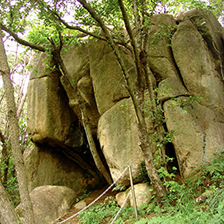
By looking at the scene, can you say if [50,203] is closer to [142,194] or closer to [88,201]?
[88,201]

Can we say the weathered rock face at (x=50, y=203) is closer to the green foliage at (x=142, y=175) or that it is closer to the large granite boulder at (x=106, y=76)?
the green foliage at (x=142, y=175)

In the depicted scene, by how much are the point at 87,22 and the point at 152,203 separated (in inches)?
193

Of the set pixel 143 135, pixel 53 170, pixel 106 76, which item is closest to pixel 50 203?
pixel 53 170

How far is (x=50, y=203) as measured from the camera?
6.60 m

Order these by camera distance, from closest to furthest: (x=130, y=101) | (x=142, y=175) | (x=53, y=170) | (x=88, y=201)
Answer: (x=142, y=175) → (x=130, y=101) → (x=88, y=201) → (x=53, y=170)

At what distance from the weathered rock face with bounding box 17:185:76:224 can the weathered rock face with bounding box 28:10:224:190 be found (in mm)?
1663

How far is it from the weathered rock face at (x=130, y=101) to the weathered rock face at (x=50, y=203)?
5.45ft

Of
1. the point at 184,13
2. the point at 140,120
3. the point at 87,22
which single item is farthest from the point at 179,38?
the point at 140,120

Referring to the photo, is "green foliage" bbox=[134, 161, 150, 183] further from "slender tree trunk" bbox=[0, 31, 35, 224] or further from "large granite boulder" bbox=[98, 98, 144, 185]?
"slender tree trunk" bbox=[0, 31, 35, 224]

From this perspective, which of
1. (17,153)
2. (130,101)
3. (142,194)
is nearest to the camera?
(17,153)

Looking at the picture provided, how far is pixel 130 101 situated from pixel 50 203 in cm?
410

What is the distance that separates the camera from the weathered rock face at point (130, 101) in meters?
5.49

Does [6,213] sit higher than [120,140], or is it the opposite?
[120,140]

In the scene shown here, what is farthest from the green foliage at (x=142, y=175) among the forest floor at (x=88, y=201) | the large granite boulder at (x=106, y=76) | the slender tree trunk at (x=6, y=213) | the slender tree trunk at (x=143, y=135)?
the slender tree trunk at (x=6, y=213)
